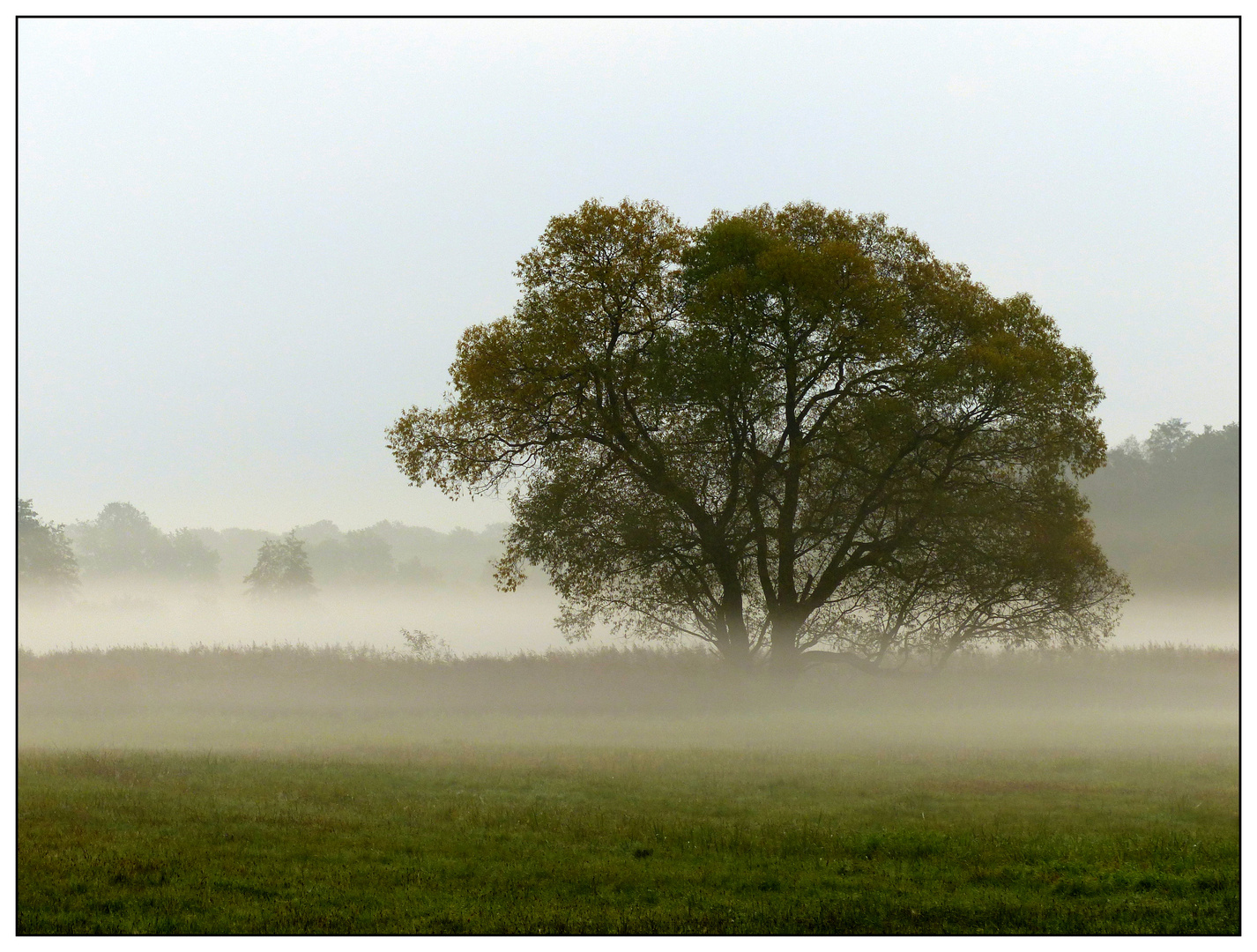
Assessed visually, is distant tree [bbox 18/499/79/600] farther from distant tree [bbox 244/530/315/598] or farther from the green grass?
the green grass

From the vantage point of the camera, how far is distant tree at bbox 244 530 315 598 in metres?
109

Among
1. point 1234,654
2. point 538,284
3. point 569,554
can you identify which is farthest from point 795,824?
point 1234,654

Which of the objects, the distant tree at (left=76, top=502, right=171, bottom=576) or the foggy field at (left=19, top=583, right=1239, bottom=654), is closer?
the foggy field at (left=19, top=583, right=1239, bottom=654)

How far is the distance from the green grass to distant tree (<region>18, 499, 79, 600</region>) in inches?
2809

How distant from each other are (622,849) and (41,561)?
8599 centimetres

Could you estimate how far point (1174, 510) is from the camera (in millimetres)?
97750

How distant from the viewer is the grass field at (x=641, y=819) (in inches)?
484

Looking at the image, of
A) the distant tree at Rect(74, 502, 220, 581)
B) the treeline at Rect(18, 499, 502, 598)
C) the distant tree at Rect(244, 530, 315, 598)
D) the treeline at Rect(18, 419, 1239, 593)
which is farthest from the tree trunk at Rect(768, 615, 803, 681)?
the distant tree at Rect(74, 502, 220, 581)

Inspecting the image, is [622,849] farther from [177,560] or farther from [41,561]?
[177,560]

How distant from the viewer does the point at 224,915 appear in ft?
39.2

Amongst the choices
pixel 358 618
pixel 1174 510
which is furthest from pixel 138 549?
pixel 1174 510

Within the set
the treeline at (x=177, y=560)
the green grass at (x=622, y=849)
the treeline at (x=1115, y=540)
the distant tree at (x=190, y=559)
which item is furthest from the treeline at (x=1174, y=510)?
the distant tree at (x=190, y=559)

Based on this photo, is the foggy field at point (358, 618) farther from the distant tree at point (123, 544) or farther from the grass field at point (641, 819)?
the grass field at point (641, 819)

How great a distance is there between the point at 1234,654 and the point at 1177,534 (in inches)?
2329
